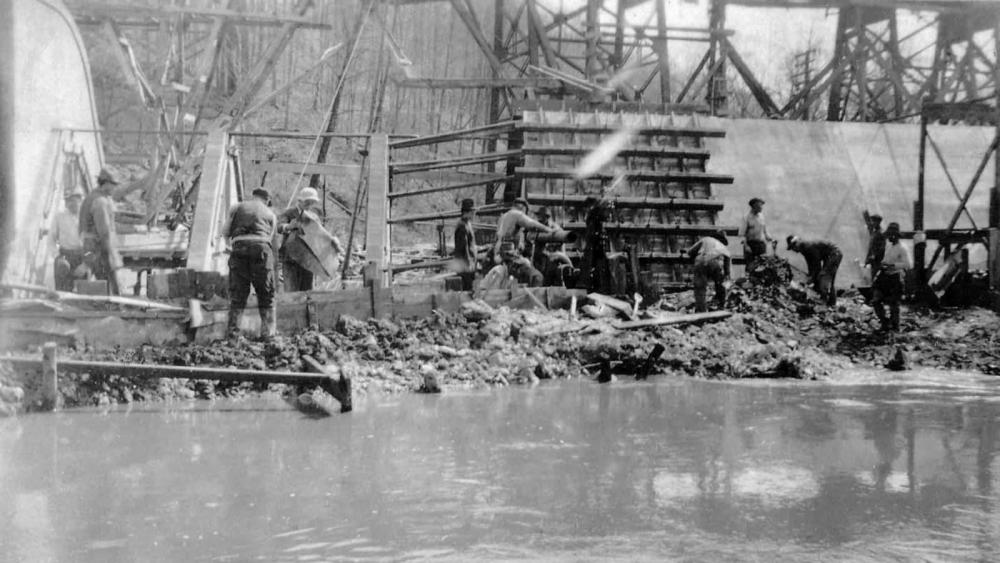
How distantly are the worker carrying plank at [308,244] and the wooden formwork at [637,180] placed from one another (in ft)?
14.5

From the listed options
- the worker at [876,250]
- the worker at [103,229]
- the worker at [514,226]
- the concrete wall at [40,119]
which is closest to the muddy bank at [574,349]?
the worker at [876,250]

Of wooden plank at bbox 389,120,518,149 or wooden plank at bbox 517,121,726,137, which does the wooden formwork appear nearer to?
wooden plank at bbox 517,121,726,137

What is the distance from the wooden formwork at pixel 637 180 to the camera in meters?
15.5

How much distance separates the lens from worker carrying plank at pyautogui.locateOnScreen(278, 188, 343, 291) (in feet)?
38.4

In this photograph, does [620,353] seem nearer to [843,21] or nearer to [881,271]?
[881,271]

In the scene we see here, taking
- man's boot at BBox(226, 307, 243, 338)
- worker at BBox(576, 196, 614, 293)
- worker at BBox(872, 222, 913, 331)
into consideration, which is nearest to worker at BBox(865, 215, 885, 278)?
worker at BBox(872, 222, 913, 331)

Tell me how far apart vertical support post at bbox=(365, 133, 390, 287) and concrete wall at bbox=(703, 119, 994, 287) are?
21.3 feet

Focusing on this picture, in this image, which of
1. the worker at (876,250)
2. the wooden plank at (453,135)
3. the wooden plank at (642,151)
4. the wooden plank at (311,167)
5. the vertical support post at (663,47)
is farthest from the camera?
the vertical support post at (663,47)

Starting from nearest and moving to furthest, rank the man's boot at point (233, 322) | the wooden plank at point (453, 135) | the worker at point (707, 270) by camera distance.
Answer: the man's boot at point (233, 322)
the worker at point (707, 270)
the wooden plank at point (453, 135)

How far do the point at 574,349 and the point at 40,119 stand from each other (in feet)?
28.0

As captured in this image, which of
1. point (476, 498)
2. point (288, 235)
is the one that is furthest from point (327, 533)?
point (288, 235)

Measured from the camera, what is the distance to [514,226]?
43.1 ft

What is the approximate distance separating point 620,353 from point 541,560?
6.71 meters

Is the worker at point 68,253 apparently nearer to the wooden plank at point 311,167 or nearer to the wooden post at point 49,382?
the wooden plank at point 311,167
